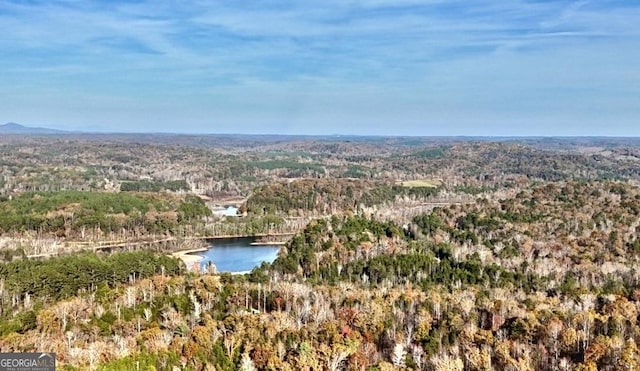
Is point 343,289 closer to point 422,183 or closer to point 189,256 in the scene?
point 189,256

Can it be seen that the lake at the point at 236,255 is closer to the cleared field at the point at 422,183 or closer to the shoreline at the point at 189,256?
the shoreline at the point at 189,256

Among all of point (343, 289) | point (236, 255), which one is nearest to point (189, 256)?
point (236, 255)

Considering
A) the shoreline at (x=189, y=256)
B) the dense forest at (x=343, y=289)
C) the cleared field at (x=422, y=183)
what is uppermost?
the dense forest at (x=343, y=289)

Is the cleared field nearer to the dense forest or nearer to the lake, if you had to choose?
the dense forest

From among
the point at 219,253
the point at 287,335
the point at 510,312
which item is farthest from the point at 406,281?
the point at 219,253

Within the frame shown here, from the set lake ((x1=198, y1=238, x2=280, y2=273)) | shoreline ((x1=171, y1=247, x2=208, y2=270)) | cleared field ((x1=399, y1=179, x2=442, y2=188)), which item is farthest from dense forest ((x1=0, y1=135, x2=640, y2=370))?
cleared field ((x1=399, y1=179, x2=442, y2=188))

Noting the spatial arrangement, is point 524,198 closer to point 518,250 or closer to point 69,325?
point 518,250

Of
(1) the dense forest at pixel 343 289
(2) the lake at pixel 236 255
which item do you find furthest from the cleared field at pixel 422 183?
(2) the lake at pixel 236 255
